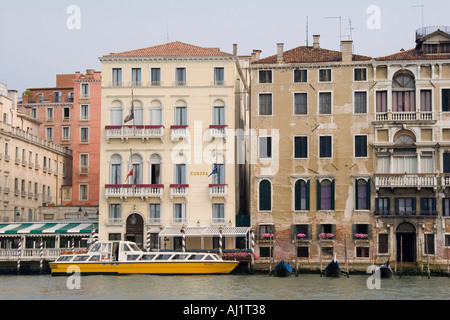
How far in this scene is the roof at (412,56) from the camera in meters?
50.1

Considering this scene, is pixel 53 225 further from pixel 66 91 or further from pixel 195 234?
pixel 66 91

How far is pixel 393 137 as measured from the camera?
49.9 metres

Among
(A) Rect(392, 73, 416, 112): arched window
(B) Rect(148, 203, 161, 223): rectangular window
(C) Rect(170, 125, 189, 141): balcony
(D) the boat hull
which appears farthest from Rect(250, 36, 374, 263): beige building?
(B) Rect(148, 203, 161, 223): rectangular window

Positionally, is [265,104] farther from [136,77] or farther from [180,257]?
[180,257]

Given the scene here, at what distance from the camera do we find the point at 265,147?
50.9 metres

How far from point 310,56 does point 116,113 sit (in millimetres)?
12600

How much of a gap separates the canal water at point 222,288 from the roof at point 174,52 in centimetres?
1458

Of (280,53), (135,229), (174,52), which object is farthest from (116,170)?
(280,53)

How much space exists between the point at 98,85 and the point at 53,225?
1971 cm

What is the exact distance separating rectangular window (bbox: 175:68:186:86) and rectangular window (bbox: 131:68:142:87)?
232 centimetres

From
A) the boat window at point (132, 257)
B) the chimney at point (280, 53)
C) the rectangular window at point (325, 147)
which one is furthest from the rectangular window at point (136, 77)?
the boat window at point (132, 257)

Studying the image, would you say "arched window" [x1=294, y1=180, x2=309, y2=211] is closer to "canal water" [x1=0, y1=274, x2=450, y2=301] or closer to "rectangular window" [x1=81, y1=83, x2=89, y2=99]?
"canal water" [x1=0, y1=274, x2=450, y2=301]

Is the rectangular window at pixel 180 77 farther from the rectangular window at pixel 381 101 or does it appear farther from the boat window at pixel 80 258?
the boat window at pixel 80 258

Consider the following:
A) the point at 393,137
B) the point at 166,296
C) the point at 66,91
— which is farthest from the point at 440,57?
the point at 66,91
